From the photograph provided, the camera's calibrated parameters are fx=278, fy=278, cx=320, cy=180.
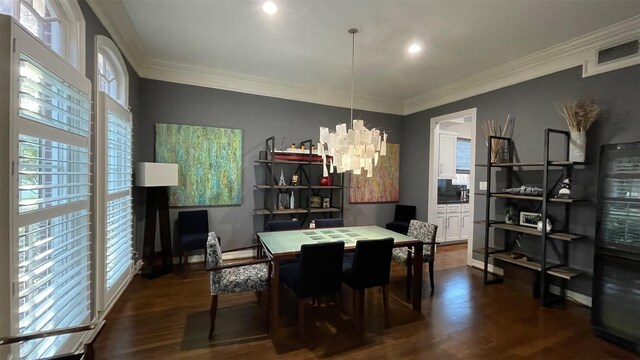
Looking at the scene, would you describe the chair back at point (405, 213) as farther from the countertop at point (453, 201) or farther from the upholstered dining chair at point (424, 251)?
the upholstered dining chair at point (424, 251)

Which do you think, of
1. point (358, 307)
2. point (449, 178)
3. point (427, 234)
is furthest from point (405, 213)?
point (358, 307)

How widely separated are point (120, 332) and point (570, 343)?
12.8ft

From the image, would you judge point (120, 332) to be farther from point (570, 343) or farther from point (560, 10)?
point (560, 10)

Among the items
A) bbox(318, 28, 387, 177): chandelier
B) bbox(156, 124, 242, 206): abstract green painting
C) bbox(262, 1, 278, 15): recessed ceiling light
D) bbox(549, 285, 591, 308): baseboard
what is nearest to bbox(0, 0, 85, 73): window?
bbox(262, 1, 278, 15): recessed ceiling light

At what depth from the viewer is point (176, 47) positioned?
11.3 feet

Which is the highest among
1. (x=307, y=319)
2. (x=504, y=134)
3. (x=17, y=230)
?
(x=504, y=134)

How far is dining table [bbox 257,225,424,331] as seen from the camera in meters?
2.40

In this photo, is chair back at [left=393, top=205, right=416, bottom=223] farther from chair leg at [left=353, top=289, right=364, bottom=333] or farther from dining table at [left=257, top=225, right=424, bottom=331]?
chair leg at [left=353, top=289, right=364, bottom=333]

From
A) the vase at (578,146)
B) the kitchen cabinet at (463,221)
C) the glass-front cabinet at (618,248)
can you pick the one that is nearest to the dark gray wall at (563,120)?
the vase at (578,146)

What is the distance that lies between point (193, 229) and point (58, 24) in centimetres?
276

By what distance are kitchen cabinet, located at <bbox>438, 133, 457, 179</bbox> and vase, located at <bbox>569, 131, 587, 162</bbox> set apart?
2.78 meters

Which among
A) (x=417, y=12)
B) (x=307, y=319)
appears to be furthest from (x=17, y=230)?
(x=417, y=12)

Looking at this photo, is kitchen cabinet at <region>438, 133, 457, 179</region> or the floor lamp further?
kitchen cabinet at <region>438, 133, 457, 179</region>

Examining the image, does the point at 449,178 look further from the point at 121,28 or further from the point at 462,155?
the point at 121,28
